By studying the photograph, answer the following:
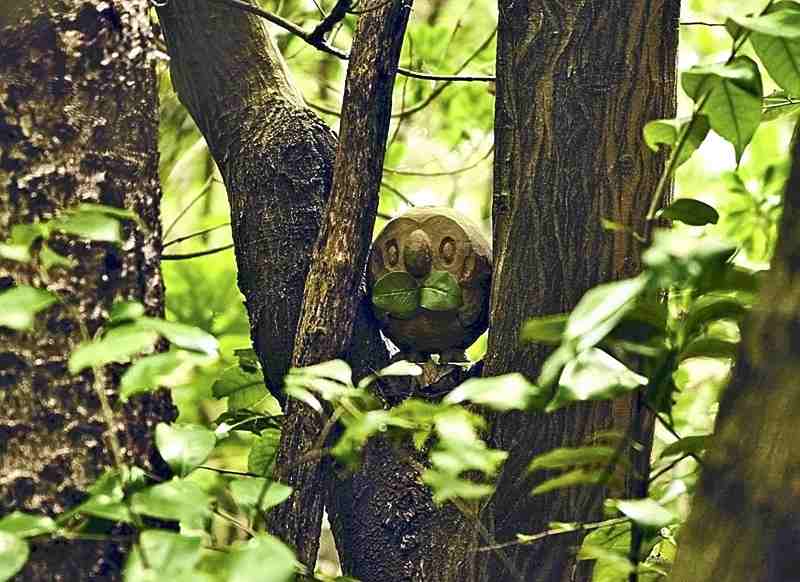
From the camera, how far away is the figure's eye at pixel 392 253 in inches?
41.9

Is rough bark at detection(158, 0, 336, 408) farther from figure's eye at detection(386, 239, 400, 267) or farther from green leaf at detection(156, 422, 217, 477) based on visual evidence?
green leaf at detection(156, 422, 217, 477)

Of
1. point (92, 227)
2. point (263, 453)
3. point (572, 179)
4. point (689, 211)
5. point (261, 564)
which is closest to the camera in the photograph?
point (261, 564)

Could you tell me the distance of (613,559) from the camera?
2.02 feet

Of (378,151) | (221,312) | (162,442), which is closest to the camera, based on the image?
(162,442)

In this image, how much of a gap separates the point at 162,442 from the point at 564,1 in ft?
1.64

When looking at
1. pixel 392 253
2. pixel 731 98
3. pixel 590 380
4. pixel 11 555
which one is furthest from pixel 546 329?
pixel 392 253

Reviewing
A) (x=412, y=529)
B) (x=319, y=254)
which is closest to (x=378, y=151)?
(x=319, y=254)

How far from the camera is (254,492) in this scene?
0.58 meters

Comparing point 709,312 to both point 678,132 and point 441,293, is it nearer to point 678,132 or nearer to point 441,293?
point 678,132

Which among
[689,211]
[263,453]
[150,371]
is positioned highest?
[689,211]

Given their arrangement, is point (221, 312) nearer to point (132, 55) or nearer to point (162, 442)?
point (132, 55)

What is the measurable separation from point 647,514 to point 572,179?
0.39 m

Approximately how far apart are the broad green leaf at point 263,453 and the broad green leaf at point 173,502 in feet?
1.57

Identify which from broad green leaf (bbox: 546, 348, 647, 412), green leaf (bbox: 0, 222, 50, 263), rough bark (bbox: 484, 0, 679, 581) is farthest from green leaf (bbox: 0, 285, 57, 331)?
rough bark (bbox: 484, 0, 679, 581)
